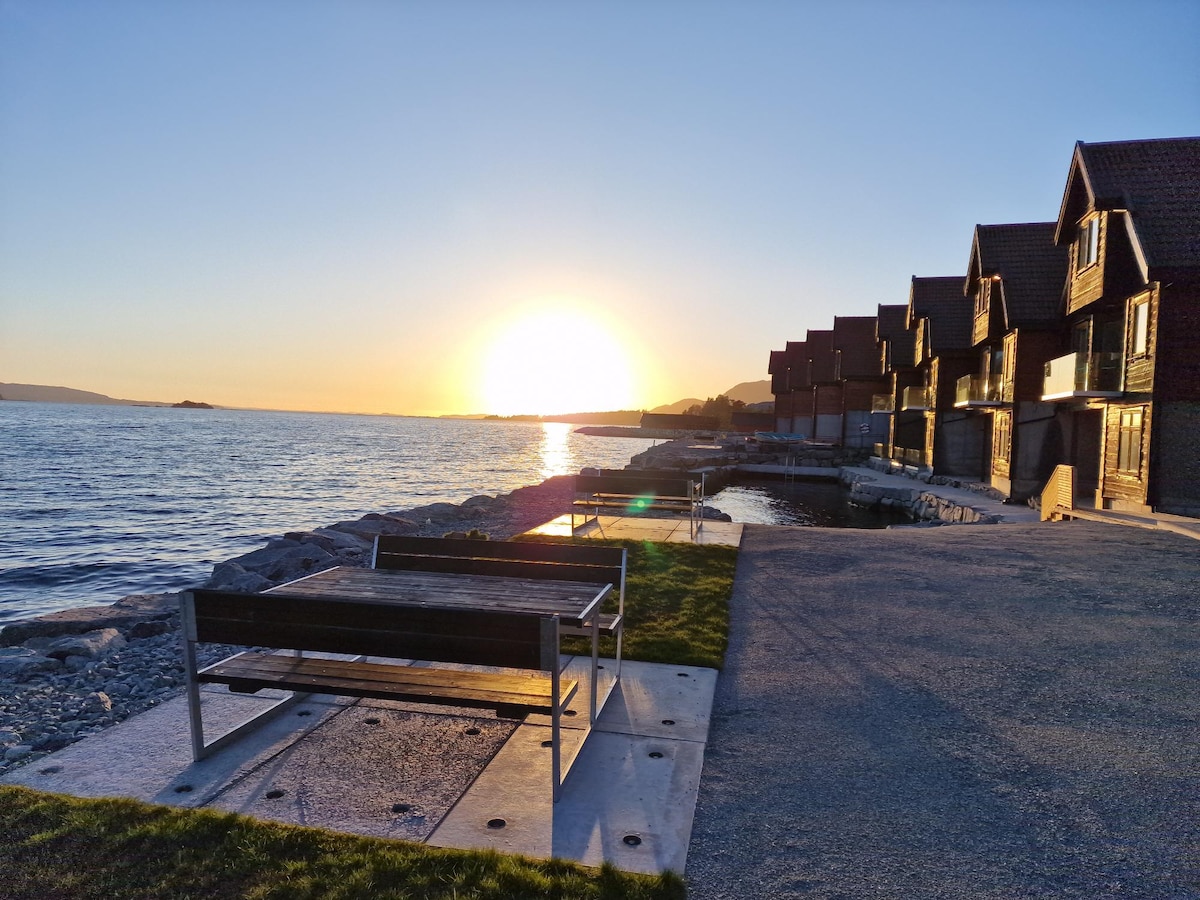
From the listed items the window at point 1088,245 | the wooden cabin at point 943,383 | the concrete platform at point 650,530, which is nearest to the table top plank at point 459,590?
the concrete platform at point 650,530

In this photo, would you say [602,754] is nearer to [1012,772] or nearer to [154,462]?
[1012,772]

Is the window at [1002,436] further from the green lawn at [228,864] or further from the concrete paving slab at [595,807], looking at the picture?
the green lawn at [228,864]

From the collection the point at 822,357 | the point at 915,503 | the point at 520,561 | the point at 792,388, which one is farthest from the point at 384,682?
the point at 792,388

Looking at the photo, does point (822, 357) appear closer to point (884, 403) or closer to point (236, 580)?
point (884, 403)

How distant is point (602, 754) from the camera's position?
15.0ft

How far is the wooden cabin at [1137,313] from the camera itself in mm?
15961

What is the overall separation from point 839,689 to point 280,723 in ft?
14.0

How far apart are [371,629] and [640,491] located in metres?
9.38

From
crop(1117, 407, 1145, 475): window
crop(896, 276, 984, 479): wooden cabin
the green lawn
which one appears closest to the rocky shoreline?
the green lawn

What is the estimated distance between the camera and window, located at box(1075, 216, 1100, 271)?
61.4 feet

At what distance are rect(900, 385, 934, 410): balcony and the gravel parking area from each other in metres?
24.8

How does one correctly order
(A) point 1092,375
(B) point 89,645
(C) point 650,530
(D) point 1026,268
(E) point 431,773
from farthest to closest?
(D) point 1026,268 < (A) point 1092,375 < (C) point 650,530 < (B) point 89,645 < (E) point 431,773

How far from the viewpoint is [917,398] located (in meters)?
33.5

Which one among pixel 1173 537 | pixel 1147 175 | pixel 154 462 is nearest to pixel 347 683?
pixel 1173 537
